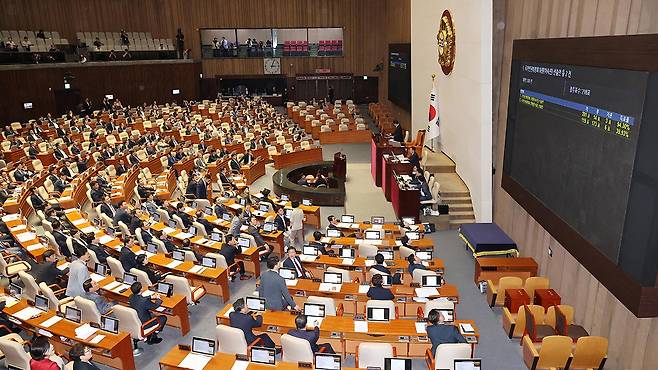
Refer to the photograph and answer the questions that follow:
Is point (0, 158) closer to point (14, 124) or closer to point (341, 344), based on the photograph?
point (14, 124)

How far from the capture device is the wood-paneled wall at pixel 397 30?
98.2 ft

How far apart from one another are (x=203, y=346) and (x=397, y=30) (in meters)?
29.0

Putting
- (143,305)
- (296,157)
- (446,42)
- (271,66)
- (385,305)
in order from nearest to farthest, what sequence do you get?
(385,305) → (143,305) → (446,42) → (296,157) → (271,66)

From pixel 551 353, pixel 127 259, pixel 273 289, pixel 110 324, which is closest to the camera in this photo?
pixel 551 353

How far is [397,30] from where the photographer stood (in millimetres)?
33281

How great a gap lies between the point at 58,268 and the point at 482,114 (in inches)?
449

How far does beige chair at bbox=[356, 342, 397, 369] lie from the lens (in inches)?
309

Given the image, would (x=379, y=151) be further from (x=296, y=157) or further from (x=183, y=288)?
(x=183, y=288)

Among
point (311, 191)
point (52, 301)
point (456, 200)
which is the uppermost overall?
point (52, 301)

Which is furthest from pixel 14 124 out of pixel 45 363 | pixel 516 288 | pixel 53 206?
pixel 516 288

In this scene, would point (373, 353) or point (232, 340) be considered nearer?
point (373, 353)

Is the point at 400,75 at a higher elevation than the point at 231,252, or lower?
higher

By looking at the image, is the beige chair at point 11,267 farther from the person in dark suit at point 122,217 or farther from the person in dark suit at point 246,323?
Answer: the person in dark suit at point 246,323

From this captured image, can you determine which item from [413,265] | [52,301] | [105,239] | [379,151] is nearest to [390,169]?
[379,151]
